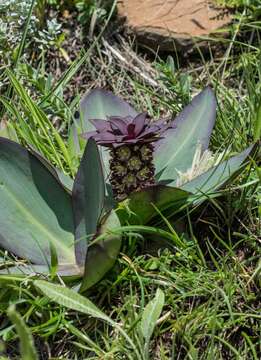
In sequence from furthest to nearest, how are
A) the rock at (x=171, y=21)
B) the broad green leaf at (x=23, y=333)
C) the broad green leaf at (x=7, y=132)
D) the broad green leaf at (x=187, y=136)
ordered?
1. the rock at (x=171, y=21)
2. the broad green leaf at (x=7, y=132)
3. the broad green leaf at (x=187, y=136)
4. the broad green leaf at (x=23, y=333)

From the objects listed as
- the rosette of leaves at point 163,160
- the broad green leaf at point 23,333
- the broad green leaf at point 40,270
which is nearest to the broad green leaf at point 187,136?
the rosette of leaves at point 163,160

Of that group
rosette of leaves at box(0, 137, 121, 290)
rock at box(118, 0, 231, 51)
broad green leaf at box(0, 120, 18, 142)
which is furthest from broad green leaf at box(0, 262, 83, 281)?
rock at box(118, 0, 231, 51)

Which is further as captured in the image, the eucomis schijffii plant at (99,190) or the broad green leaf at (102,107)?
the broad green leaf at (102,107)

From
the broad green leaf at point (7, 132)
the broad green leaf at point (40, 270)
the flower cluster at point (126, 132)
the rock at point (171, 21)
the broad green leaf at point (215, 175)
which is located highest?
the rock at point (171, 21)

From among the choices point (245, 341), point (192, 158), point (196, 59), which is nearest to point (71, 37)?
point (196, 59)

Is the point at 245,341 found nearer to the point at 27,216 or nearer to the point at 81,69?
the point at 27,216

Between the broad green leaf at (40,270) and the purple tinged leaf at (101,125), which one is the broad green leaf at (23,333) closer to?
the broad green leaf at (40,270)
